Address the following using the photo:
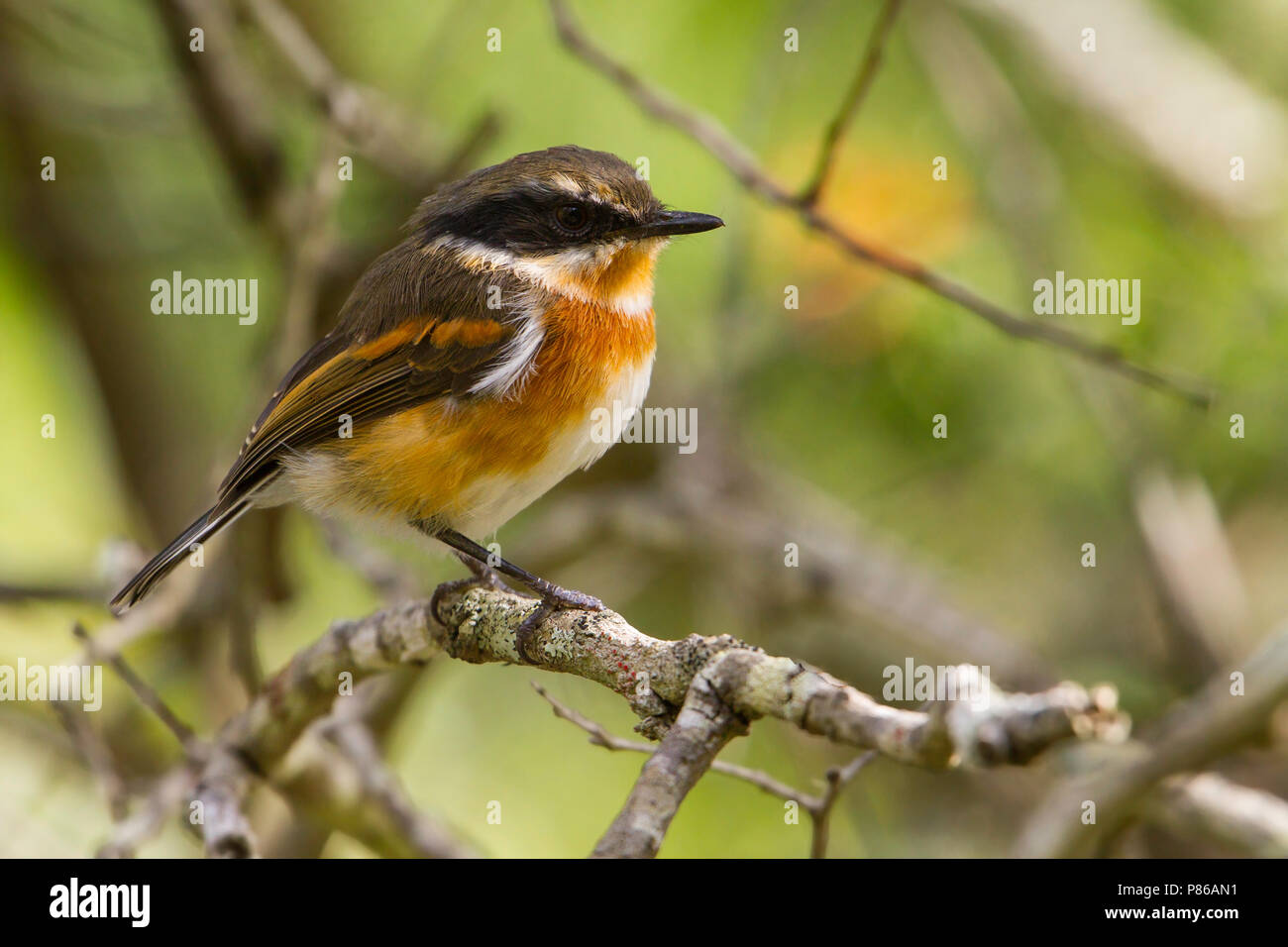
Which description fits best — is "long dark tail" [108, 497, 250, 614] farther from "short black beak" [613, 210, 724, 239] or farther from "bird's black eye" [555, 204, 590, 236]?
"short black beak" [613, 210, 724, 239]

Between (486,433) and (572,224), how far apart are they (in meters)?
0.81

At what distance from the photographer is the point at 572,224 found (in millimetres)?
4148

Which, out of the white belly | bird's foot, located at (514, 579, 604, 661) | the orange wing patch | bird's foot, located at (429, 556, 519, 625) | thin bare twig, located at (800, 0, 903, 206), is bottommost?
bird's foot, located at (514, 579, 604, 661)

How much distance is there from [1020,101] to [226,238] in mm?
4477

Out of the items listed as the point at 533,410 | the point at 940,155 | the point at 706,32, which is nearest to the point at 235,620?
the point at 533,410

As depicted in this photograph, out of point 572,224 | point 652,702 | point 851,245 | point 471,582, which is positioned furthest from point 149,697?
point 851,245

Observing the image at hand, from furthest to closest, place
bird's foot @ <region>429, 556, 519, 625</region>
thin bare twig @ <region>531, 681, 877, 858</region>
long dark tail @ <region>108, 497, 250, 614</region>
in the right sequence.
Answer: long dark tail @ <region>108, 497, 250, 614</region>
bird's foot @ <region>429, 556, 519, 625</region>
thin bare twig @ <region>531, 681, 877, 858</region>

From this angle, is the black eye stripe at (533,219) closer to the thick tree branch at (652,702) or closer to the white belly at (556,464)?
the white belly at (556,464)

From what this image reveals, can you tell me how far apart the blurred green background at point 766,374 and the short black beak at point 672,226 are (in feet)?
4.23

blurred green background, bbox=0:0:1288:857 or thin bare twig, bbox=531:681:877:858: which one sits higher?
blurred green background, bbox=0:0:1288:857

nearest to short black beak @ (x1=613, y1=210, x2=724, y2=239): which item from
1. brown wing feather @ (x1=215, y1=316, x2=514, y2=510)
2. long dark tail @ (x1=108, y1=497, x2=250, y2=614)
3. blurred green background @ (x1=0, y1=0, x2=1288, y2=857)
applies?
brown wing feather @ (x1=215, y1=316, x2=514, y2=510)

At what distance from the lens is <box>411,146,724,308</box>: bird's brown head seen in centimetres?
409

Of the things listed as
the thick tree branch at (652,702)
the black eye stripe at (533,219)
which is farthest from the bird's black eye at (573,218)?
the thick tree branch at (652,702)

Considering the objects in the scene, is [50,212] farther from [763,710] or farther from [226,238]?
[763,710]
